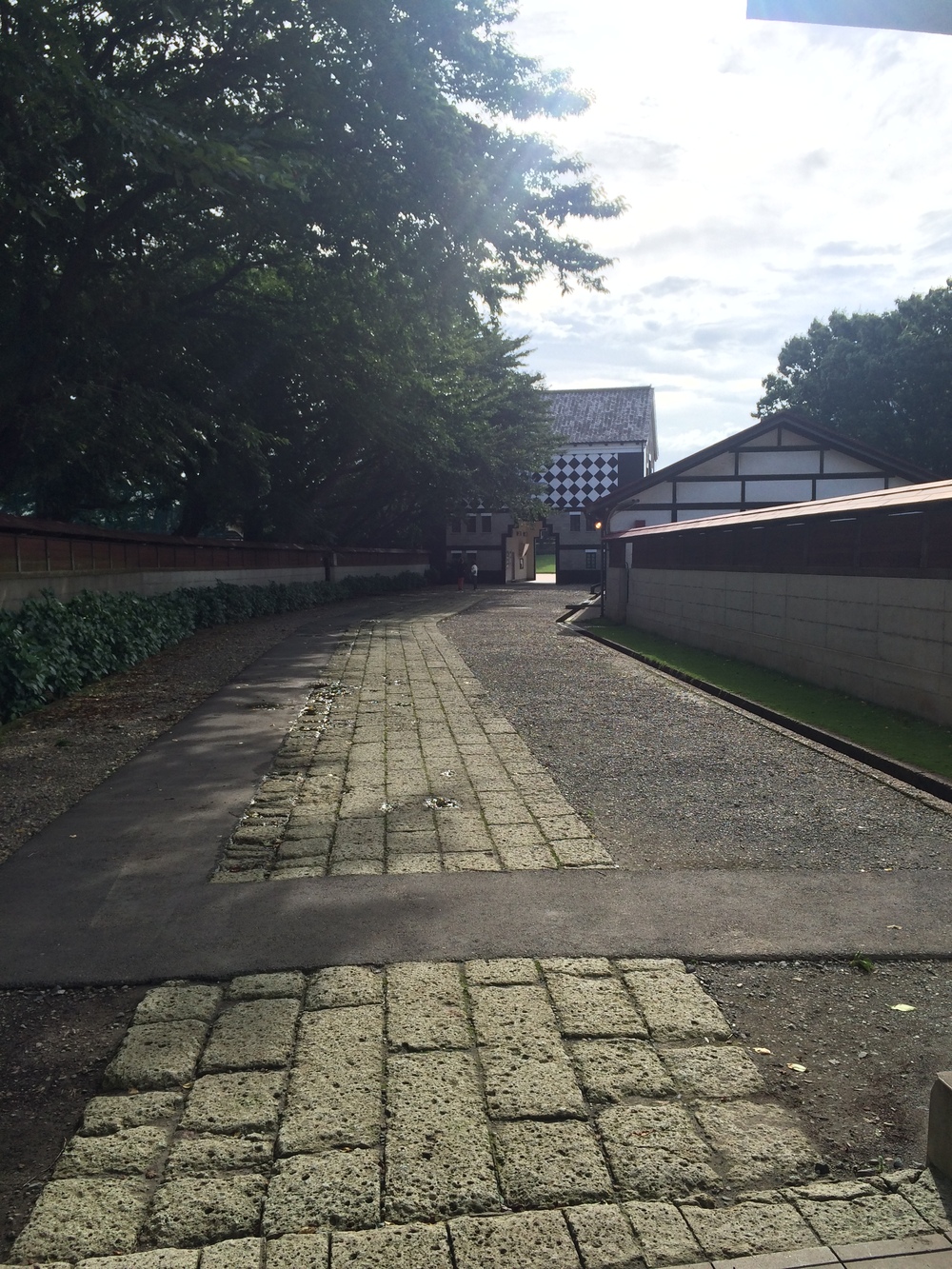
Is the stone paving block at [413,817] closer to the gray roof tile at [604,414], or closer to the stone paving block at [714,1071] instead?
the stone paving block at [714,1071]

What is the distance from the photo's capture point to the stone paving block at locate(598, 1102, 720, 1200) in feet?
7.21

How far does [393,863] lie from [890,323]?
45.8 metres

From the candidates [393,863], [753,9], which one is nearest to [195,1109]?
[393,863]

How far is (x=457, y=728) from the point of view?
818cm

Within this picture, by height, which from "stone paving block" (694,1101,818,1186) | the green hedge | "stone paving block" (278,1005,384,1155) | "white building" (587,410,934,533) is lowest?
"stone paving block" (694,1101,818,1186)

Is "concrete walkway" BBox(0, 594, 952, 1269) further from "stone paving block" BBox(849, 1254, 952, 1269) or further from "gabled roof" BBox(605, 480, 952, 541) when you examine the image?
"gabled roof" BBox(605, 480, 952, 541)

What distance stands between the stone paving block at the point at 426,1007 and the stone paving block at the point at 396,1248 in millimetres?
751

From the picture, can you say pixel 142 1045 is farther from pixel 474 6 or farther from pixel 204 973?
pixel 474 6

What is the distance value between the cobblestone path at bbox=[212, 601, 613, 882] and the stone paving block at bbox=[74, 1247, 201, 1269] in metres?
2.35

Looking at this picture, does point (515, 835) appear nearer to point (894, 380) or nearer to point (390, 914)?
point (390, 914)

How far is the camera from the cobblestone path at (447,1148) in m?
2.02

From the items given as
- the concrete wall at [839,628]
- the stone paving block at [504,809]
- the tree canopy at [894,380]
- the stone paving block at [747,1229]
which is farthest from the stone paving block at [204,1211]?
the tree canopy at [894,380]

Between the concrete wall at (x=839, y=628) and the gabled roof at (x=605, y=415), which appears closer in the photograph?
the concrete wall at (x=839, y=628)

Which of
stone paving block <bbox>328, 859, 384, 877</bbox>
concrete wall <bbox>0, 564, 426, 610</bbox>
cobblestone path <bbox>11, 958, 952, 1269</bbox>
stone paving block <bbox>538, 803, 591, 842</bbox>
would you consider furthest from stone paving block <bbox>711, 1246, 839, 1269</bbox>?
concrete wall <bbox>0, 564, 426, 610</bbox>
